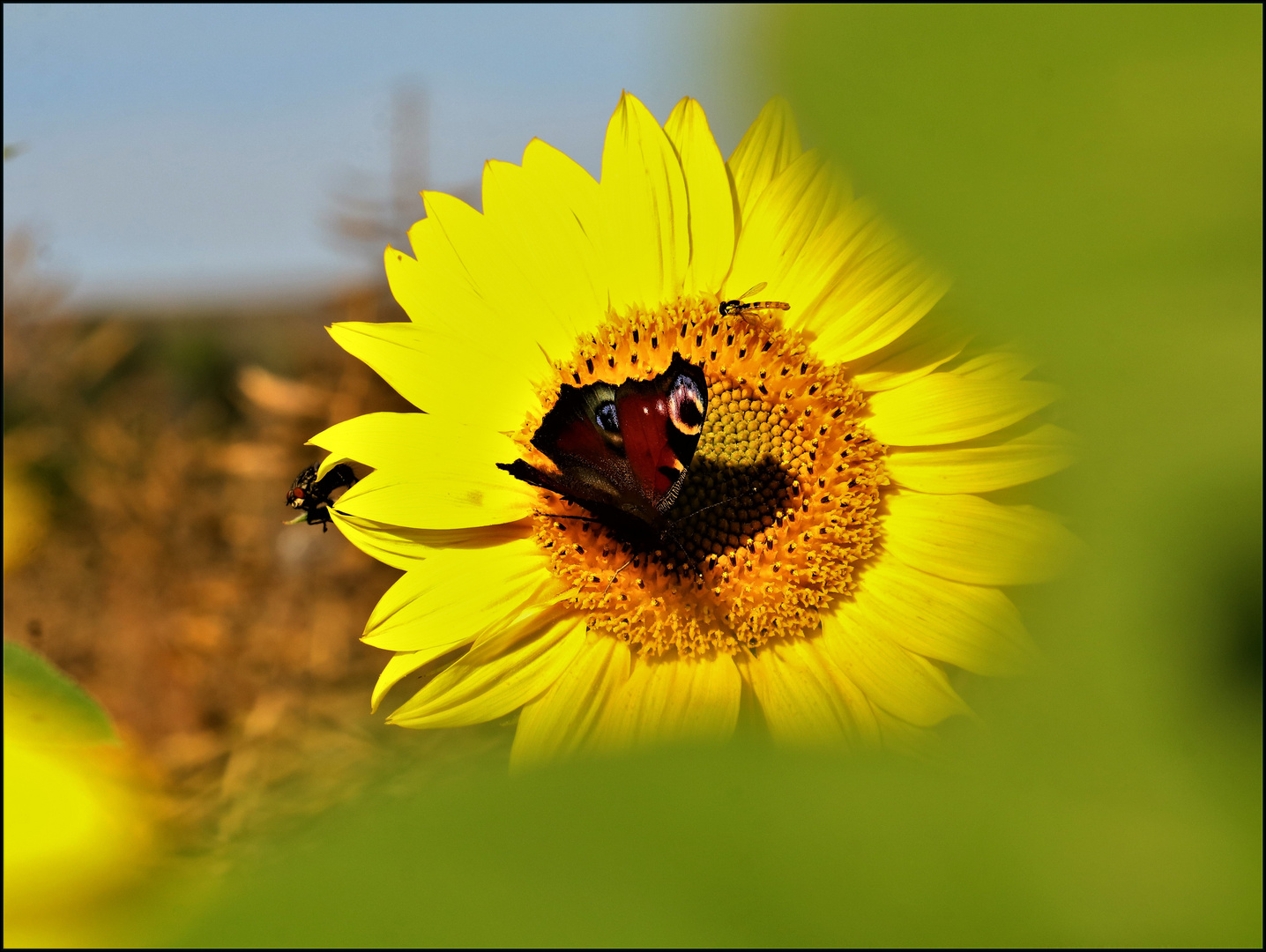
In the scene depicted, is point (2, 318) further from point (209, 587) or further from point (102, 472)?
point (209, 587)

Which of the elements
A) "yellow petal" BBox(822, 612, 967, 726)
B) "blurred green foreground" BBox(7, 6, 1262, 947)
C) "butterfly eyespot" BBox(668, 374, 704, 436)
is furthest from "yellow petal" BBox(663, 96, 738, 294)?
"blurred green foreground" BBox(7, 6, 1262, 947)

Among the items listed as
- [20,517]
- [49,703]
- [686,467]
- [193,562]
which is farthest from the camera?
[20,517]

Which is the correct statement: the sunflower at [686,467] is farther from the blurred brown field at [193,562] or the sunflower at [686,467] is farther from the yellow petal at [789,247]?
the blurred brown field at [193,562]

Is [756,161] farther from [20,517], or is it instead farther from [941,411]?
[20,517]

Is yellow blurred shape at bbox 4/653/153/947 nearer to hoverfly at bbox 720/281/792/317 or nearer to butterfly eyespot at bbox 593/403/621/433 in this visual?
butterfly eyespot at bbox 593/403/621/433

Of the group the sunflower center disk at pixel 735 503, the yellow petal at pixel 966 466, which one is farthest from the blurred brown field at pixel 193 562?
the yellow petal at pixel 966 466

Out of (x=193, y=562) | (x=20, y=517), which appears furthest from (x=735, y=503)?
(x=20, y=517)

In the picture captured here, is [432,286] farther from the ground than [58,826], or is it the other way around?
[432,286]

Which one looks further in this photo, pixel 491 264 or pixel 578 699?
pixel 491 264
